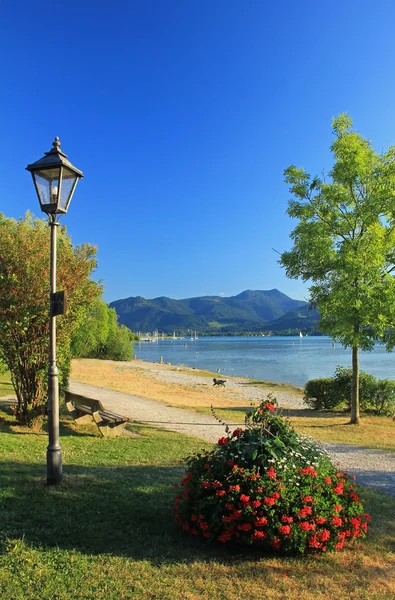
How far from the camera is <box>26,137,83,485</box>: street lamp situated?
5.63 m

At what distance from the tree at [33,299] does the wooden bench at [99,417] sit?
116 centimetres

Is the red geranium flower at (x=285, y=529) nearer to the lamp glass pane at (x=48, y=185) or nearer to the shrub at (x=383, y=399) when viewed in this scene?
the lamp glass pane at (x=48, y=185)

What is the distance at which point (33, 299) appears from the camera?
8.65 meters

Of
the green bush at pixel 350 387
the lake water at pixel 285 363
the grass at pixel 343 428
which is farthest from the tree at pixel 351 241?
the lake water at pixel 285 363

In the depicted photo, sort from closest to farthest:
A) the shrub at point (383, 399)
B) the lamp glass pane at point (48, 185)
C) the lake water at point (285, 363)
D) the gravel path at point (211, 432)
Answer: the lamp glass pane at point (48, 185) → the gravel path at point (211, 432) → the shrub at point (383, 399) → the lake water at point (285, 363)

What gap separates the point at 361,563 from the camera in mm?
3955

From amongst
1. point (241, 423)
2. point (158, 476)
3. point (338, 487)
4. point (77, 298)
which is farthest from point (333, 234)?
point (338, 487)

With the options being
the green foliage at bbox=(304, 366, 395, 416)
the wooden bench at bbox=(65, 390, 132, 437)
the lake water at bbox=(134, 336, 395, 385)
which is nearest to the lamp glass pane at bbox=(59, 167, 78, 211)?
the wooden bench at bbox=(65, 390, 132, 437)

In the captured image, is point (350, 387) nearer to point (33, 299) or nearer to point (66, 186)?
point (33, 299)

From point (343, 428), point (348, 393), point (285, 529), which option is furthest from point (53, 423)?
point (348, 393)

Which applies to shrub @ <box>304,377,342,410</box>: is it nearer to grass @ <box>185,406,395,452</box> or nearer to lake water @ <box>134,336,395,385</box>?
grass @ <box>185,406,395,452</box>

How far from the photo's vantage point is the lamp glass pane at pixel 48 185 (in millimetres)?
5820

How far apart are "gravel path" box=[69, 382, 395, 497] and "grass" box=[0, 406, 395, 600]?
1.86m

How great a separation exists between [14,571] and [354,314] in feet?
35.1
